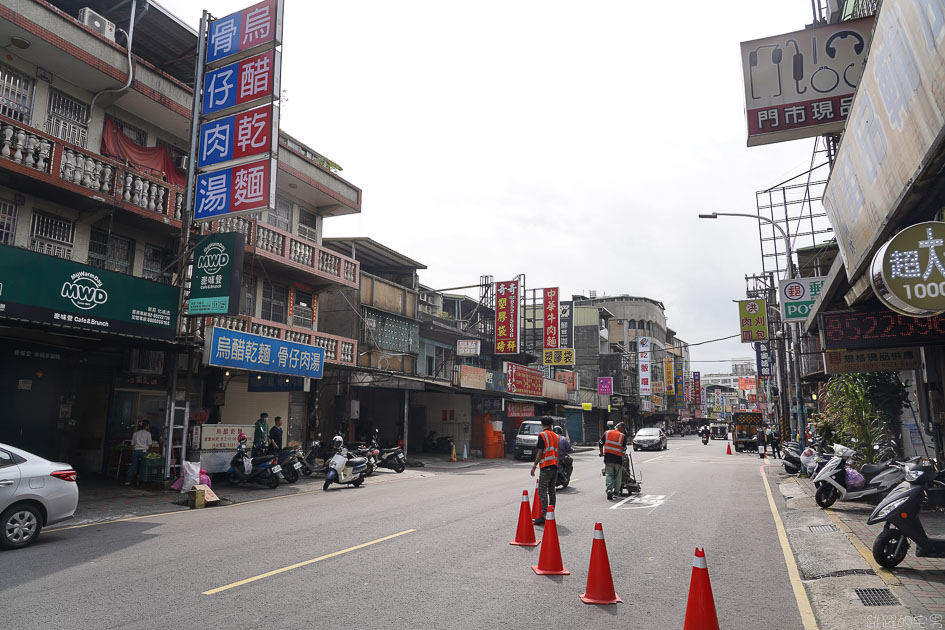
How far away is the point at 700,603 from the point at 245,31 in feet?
52.3

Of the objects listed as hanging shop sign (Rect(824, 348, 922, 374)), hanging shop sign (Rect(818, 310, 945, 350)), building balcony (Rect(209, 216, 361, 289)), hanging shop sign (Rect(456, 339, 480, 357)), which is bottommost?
hanging shop sign (Rect(824, 348, 922, 374))

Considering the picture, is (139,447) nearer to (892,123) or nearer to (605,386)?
(892,123)

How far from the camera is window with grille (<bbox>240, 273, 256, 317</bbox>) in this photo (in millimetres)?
18828

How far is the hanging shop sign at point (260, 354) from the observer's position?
14.3 m

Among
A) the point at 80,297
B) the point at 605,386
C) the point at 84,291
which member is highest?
the point at 84,291

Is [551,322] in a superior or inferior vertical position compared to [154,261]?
superior

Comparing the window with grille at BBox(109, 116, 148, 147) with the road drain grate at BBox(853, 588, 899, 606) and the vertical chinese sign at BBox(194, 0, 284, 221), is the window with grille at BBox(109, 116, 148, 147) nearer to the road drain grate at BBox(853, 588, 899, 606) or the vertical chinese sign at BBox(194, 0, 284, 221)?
the vertical chinese sign at BBox(194, 0, 284, 221)

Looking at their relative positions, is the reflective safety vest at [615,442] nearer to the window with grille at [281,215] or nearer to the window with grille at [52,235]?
the window with grille at [52,235]

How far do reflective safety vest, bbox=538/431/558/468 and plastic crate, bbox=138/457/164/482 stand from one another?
9.40m

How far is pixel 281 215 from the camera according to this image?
20.9 metres

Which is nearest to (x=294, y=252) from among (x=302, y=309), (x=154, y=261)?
(x=302, y=309)

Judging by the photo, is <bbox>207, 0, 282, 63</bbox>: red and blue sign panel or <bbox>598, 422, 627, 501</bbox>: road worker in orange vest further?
<bbox>207, 0, 282, 63</bbox>: red and blue sign panel

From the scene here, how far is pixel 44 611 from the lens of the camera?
511 cm

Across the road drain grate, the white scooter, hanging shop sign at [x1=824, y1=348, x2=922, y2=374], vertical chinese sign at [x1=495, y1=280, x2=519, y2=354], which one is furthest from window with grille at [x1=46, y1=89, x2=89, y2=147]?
vertical chinese sign at [x1=495, y1=280, x2=519, y2=354]
